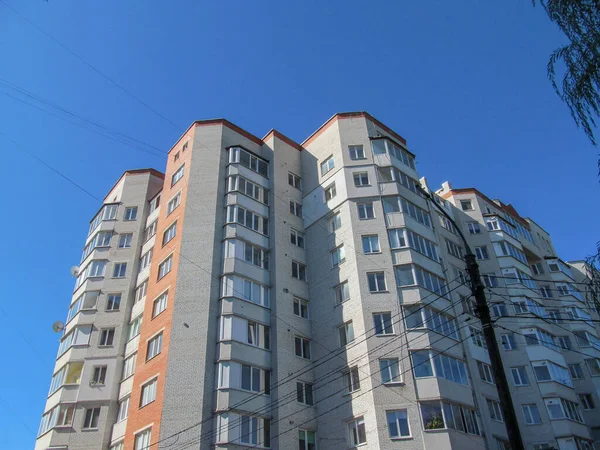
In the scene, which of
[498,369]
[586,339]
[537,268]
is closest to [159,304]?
[498,369]

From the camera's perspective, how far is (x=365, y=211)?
3812 cm

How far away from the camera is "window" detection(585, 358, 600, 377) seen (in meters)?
46.3

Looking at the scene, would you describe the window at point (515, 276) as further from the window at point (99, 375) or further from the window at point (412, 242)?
the window at point (99, 375)

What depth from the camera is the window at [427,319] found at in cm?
3247

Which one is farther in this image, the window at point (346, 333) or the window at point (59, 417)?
the window at point (59, 417)

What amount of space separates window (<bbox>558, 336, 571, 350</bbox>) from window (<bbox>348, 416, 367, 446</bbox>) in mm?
26075

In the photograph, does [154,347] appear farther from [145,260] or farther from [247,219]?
Answer: [247,219]

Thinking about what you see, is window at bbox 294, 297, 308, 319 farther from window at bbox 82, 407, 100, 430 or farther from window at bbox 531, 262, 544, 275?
window at bbox 531, 262, 544, 275

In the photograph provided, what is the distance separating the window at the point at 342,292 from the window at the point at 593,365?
2632 cm

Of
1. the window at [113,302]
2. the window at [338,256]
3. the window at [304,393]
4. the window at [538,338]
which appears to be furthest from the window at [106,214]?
the window at [538,338]

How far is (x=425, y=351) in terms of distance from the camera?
102 feet

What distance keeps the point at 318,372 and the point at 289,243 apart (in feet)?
33.6

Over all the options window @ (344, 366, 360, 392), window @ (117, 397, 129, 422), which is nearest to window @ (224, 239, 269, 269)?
window @ (344, 366, 360, 392)

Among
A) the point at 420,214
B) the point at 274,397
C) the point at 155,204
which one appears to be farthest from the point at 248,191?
the point at 274,397
